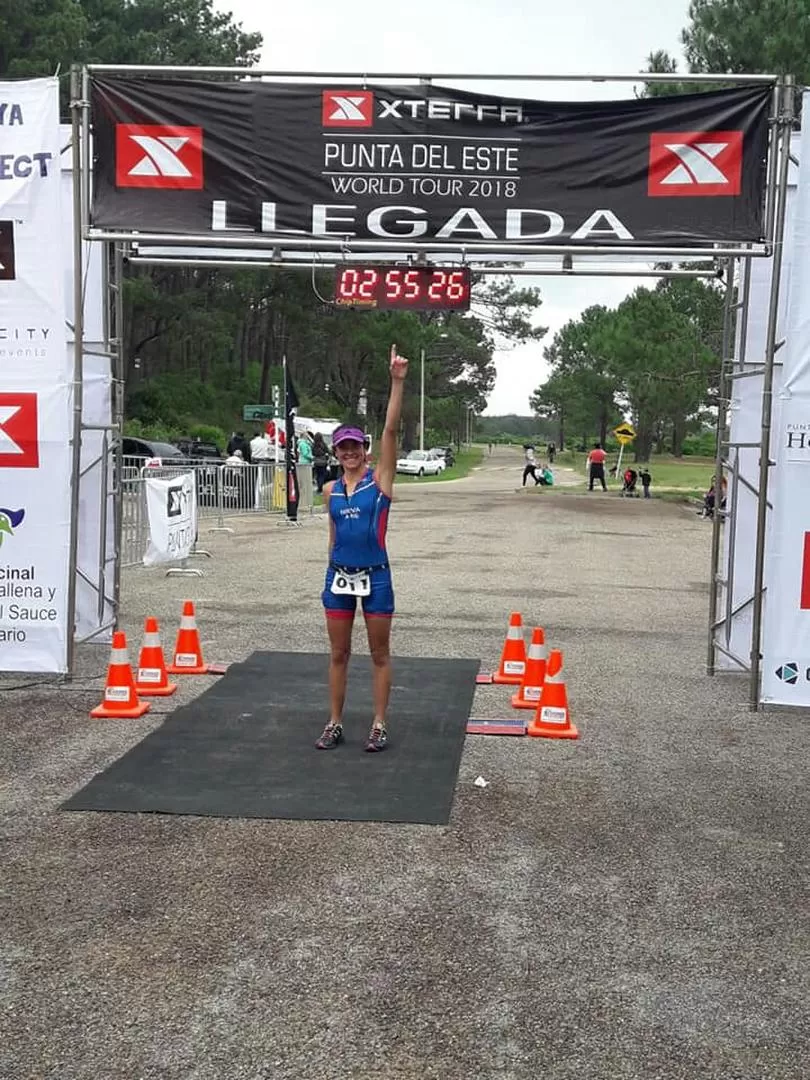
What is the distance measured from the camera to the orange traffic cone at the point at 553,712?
7.04m

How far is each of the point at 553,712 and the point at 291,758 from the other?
1838 mm

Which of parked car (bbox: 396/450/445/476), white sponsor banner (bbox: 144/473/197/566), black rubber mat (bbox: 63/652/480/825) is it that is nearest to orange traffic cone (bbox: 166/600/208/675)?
black rubber mat (bbox: 63/652/480/825)

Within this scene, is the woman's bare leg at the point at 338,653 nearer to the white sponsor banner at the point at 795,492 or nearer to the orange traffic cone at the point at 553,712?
the orange traffic cone at the point at 553,712

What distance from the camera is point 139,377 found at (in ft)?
198

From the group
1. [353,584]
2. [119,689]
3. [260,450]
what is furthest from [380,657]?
[260,450]

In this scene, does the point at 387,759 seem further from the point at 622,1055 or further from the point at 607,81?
the point at 607,81

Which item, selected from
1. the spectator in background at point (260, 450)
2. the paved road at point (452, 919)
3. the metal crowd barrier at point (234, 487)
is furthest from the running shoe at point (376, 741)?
the spectator in background at point (260, 450)

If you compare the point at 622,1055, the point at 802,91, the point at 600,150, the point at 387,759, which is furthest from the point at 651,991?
the point at 802,91

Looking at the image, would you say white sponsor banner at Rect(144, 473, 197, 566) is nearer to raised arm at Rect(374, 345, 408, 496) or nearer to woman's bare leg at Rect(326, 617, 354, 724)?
woman's bare leg at Rect(326, 617, 354, 724)

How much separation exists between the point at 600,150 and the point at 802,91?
1.48m

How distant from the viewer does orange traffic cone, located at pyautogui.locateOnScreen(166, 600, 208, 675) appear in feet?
28.2

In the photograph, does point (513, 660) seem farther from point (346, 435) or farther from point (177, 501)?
point (177, 501)

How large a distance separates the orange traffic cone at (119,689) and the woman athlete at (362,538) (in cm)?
179

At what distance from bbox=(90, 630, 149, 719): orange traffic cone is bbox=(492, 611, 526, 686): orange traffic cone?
2860mm
